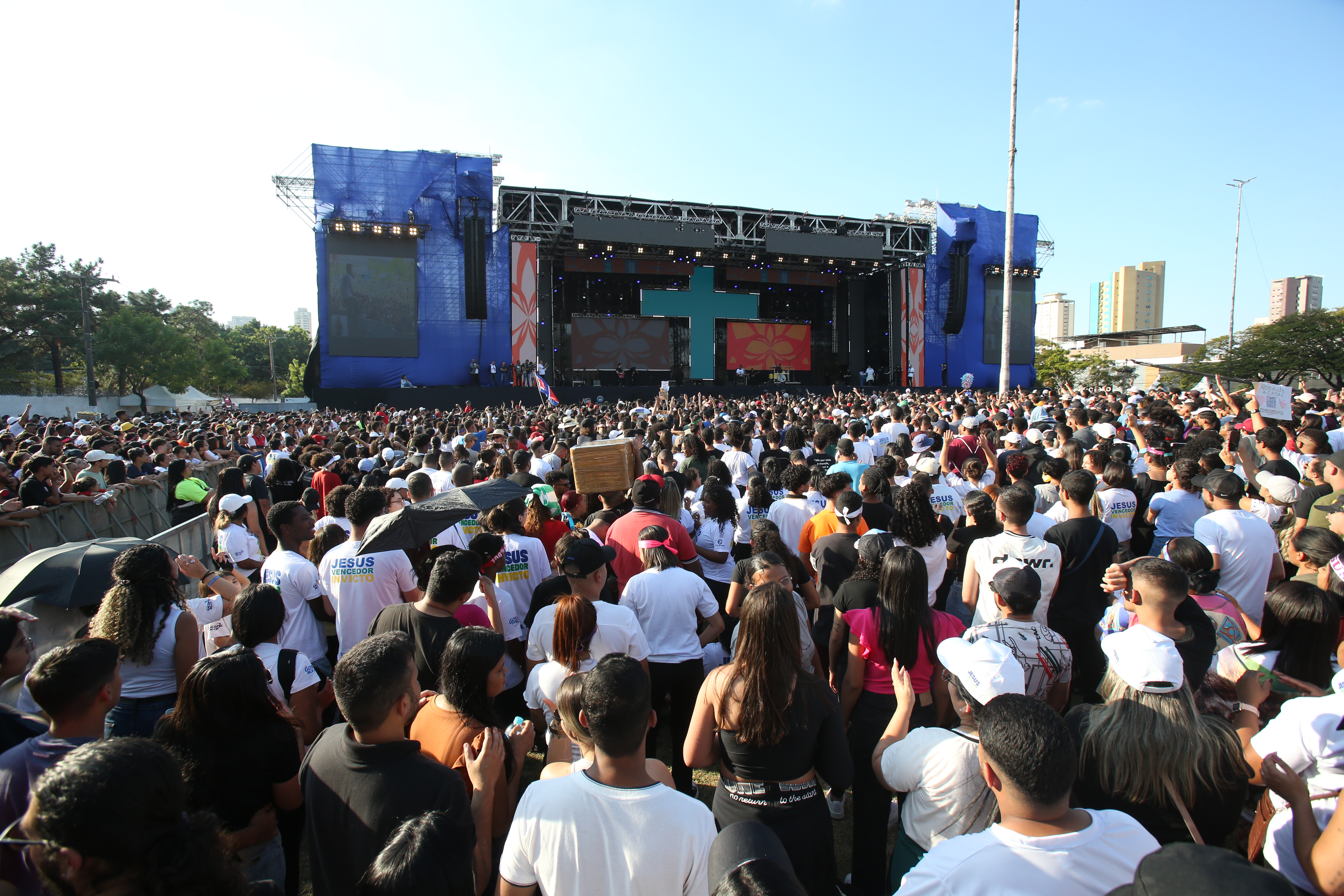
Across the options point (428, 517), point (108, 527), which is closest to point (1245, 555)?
point (428, 517)

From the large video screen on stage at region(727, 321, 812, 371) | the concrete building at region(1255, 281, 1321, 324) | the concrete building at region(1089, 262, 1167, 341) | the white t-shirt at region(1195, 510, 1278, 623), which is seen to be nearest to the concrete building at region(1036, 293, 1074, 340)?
the concrete building at region(1089, 262, 1167, 341)

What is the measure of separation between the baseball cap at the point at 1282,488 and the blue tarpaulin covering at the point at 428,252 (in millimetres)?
21605

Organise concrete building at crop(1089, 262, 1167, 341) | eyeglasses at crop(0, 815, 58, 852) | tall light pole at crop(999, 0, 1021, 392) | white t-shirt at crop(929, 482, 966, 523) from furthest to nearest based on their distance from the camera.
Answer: concrete building at crop(1089, 262, 1167, 341) < tall light pole at crop(999, 0, 1021, 392) < white t-shirt at crop(929, 482, 966, 523) < eyeglasses at crop(0, 815, 58, 852)

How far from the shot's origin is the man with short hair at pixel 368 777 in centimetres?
171

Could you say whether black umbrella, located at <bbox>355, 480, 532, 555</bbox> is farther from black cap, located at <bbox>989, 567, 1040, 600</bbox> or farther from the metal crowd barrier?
the metal crowd barrier

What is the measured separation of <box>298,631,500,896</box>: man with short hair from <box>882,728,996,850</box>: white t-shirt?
1273 mm

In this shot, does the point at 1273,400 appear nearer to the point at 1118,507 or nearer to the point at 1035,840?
the point at 1118,507

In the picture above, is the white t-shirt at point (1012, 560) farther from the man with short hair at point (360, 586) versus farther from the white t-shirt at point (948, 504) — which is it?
the man with short hair at point (360, 586)

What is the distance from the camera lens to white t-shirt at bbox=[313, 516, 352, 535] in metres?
3.98

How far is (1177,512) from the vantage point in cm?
435

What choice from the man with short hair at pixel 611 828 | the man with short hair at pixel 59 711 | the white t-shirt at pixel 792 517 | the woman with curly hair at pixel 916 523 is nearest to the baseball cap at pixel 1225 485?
the woman with curly hair at pixel 916 523

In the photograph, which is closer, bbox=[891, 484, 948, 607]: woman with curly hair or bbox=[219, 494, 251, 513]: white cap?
bbox=[891, 484, 948, 607]: woman with curly hair

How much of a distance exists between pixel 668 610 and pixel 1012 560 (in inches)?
70.0

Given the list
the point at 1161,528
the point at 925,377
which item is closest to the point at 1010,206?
the point at 925,377
